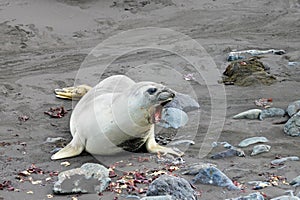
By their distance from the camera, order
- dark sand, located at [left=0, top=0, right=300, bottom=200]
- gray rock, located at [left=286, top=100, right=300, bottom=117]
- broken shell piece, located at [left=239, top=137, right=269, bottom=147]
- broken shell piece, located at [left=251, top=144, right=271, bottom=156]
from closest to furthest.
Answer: dark sand, located at [left=0, top=0, right=300, bottom=200], broken shell piece, located at [left=251, top=144, right=271, bottom=156], broken shell piece, located at [left=239, top=137, right=269, bottom=147], gray rock, located at [left=286, top=100, right=300, bottom=117]

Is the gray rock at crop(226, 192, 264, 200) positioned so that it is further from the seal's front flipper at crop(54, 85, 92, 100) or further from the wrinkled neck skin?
the seal's front flipper at crop(54, 85, 92, 100)

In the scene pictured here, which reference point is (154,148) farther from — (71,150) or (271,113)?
(271,113)

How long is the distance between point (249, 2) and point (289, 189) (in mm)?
8732

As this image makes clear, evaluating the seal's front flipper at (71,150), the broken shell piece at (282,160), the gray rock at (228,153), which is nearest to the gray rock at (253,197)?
the broken shell piece at (282,160)

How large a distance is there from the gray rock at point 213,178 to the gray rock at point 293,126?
1.41m

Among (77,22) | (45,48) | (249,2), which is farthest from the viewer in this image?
(249,2)

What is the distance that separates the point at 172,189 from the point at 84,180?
710 millimetres

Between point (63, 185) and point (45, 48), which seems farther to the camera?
point (45, 48)

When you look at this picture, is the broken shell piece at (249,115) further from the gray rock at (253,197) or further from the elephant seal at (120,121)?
the gray rock at (253,197)

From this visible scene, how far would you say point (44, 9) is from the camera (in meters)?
10.7

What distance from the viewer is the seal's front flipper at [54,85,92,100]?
677 centimetres

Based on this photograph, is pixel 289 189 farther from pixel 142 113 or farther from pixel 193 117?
pixel 193 117

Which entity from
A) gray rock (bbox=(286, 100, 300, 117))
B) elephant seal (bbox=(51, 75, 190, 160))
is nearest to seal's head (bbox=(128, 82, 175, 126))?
elephant seal (bbox=(51, 75, 190, 160))

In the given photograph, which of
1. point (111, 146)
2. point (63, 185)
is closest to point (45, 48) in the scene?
point (111, 146)
